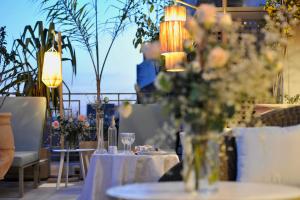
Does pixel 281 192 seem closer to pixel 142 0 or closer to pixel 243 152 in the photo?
pixel 243 152

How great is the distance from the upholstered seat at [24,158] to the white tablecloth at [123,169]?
1849mm

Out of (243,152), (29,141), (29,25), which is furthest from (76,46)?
(243,152)

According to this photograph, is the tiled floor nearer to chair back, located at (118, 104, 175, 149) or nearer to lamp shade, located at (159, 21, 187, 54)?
chair back, located at (118, 104, 175, 149)

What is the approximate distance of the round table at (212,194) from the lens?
190cm

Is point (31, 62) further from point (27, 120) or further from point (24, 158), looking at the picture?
point (24, 158)

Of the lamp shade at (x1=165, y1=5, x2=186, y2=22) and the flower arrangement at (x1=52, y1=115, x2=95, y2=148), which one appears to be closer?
the lamp shade at (x1=165, y1=5, x2=186, y2=22)

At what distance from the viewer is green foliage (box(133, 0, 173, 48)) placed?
848cm

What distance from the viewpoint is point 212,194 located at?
6.44 ft

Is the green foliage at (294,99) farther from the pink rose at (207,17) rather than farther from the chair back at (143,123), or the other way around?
the pink rose at (207,17)

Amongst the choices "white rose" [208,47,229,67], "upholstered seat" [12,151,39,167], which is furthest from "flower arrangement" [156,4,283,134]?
"upholstered seat" [12,151,39,167]

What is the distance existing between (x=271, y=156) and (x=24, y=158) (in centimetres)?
342

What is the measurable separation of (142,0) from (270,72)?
652 cm

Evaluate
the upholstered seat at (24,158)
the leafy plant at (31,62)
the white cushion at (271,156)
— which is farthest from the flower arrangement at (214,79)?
the leafy plant at (31,62)

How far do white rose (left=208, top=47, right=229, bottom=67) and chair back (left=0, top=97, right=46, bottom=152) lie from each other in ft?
A: 16.5
